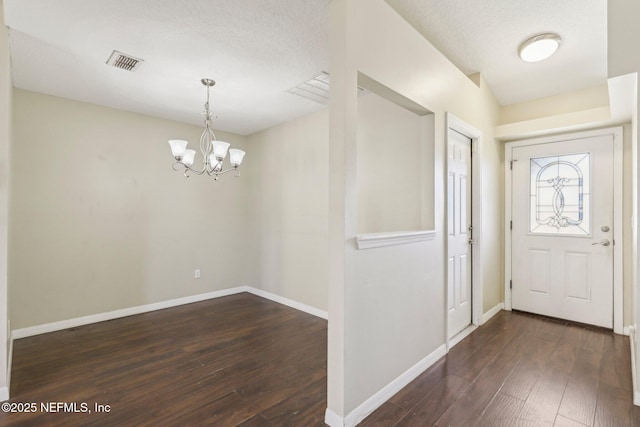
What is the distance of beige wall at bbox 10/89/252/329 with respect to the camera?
10.4ft

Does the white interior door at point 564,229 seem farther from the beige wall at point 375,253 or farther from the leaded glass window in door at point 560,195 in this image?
the beige wall at point 375,253

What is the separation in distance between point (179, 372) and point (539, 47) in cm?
415

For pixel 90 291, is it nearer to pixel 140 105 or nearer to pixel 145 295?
pixel 145 295

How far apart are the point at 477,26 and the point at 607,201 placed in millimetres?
2397

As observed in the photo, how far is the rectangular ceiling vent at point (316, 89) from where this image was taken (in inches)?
120

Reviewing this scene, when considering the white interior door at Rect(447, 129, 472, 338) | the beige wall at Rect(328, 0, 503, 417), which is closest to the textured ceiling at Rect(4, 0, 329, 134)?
the beige wall at Rect(328, 0, 503, 417)

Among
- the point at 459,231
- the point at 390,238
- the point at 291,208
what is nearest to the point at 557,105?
the point at 459,231

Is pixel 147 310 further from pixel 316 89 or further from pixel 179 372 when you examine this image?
pixel 316 89

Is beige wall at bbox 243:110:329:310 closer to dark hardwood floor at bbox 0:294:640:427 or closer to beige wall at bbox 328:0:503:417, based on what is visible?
dark hardwood floor at bbox 0:294:640:427

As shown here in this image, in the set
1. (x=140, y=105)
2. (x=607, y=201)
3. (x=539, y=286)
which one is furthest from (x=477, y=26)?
(x=140, y=105)

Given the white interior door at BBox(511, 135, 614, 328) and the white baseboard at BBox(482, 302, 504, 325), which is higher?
the white interior door at BBox(511, 135, 614, 328)

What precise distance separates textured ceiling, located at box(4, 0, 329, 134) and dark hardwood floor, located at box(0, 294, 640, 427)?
8.58 ft

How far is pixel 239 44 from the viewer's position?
2445 millimetres

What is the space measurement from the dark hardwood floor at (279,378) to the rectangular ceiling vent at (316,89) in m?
2.65
